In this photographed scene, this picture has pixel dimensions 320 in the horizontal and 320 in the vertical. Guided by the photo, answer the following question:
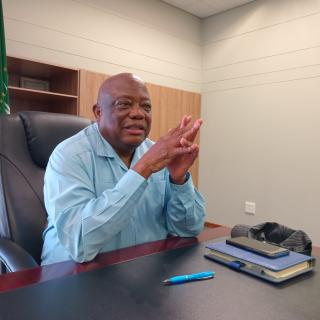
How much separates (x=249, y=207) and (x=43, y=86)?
2809 millimetres

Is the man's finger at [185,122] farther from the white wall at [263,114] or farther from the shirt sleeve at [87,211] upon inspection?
the white wall at [263,114]

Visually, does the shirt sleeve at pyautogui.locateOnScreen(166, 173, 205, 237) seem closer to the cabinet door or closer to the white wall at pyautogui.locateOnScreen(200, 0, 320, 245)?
the cabinet door

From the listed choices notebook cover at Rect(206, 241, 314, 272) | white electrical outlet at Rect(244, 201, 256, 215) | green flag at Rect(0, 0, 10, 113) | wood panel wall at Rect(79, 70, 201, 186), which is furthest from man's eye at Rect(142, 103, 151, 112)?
white electrical outlet at Rect(244, 201, 256, 215)

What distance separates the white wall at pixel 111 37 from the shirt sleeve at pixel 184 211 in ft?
8.33

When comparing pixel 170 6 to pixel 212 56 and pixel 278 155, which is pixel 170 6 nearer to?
pixel 212 56

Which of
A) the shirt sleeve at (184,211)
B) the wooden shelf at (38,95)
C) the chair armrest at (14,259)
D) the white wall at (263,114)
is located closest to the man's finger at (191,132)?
the shirt sleeve at (184,211)

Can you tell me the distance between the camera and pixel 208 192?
4.51 meters

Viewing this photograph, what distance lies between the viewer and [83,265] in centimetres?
81

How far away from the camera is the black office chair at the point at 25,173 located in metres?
1.20

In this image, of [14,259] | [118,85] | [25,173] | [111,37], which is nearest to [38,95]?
[111,37]

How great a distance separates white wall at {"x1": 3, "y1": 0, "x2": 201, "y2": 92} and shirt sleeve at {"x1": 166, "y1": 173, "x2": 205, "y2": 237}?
254 cm

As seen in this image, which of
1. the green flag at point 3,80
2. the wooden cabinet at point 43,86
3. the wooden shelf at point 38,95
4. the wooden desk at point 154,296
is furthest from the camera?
the wooden cabinet at point 43,86

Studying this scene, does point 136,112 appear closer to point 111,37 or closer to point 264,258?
point 264,258

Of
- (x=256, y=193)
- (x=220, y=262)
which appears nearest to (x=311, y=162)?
(x=256, y=193)
